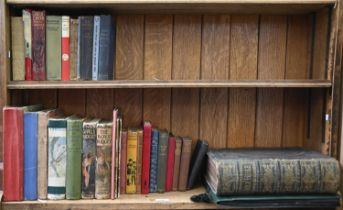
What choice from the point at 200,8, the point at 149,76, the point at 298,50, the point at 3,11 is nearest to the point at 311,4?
the point at 298,50

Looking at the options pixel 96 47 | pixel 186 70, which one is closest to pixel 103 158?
pixel 96 47

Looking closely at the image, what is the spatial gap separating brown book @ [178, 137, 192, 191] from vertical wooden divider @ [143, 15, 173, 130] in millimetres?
165

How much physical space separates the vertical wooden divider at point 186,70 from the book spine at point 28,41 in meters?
0.53

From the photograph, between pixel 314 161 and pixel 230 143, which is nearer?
pixel 314 161

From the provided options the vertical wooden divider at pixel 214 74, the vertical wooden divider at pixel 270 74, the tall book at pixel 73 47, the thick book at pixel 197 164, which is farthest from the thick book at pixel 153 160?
the vertical wooden divider at pixel 270 74

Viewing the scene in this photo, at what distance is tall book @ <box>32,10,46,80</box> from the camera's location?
1.13m

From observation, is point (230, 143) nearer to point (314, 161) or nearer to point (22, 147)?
point (314, 161)

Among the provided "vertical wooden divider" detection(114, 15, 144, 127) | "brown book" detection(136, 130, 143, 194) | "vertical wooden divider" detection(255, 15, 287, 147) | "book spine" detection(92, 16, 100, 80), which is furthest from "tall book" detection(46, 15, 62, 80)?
"vertical wooden divider" detection(255, 15, 287, 147)

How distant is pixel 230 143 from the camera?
54.4 inches

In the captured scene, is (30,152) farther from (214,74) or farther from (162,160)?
(214,74)

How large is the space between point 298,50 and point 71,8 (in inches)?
35.6

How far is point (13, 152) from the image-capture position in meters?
1.09

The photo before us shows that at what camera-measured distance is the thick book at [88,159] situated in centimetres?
113

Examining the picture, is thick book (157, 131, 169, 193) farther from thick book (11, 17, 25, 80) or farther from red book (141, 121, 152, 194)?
thick book (11, 17, 25, 80)
